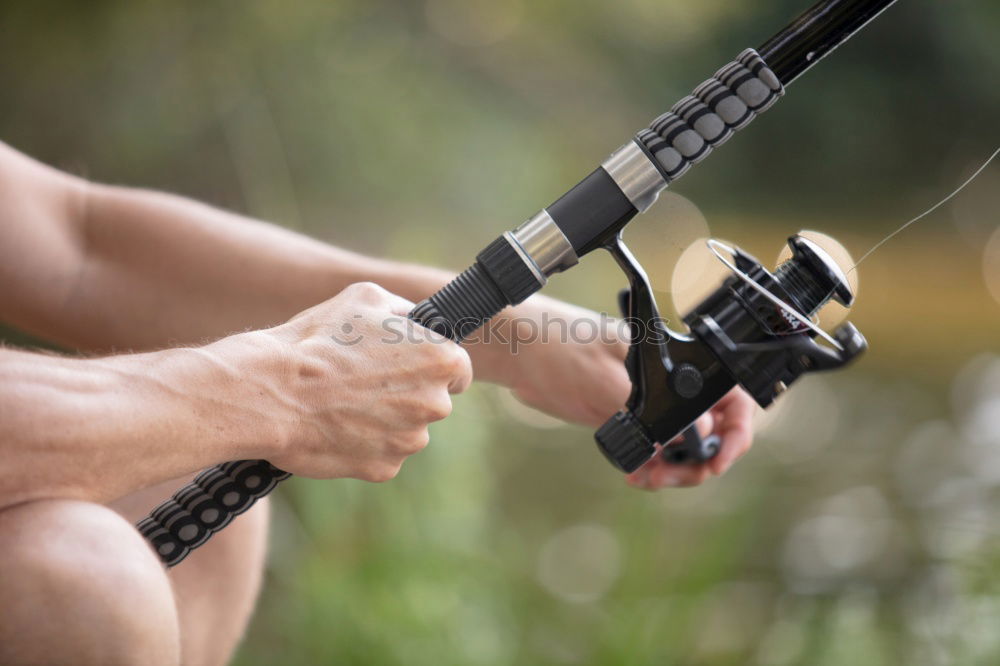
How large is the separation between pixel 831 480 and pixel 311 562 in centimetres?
109

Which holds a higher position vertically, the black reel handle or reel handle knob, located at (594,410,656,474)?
the black reel handle

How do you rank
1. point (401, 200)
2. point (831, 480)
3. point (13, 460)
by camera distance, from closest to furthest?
point (13, 460)
point (831, 480)
point (401, 200)

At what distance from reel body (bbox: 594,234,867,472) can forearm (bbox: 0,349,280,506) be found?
0.26 meters

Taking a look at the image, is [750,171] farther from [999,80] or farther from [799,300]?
[799,300]

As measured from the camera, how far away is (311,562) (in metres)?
1.46

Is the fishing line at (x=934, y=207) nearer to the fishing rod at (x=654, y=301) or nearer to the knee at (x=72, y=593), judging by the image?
the fishing rod at (x=654, y=301)

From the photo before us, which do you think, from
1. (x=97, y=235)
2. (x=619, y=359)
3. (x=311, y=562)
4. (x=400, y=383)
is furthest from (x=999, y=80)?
(x=311, y=562)

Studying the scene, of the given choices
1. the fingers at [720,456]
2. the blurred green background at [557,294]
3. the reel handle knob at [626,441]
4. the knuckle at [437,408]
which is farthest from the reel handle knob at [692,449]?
the blurred green background at [557,294]

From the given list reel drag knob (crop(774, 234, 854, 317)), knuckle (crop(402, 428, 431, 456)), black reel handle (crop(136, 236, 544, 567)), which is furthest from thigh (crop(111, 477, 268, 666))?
reel drag knob (crop(774, 234, 854, 317))

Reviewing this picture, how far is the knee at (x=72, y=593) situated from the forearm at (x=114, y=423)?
0.08 ft

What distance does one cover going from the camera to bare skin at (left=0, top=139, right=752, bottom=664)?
49 cm

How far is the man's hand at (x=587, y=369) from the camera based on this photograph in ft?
2.77

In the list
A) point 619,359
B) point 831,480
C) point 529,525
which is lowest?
point 831,480

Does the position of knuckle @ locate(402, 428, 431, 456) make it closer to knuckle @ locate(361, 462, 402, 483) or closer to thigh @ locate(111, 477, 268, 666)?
knuckle @ locate(361, 462, 402, 483)
